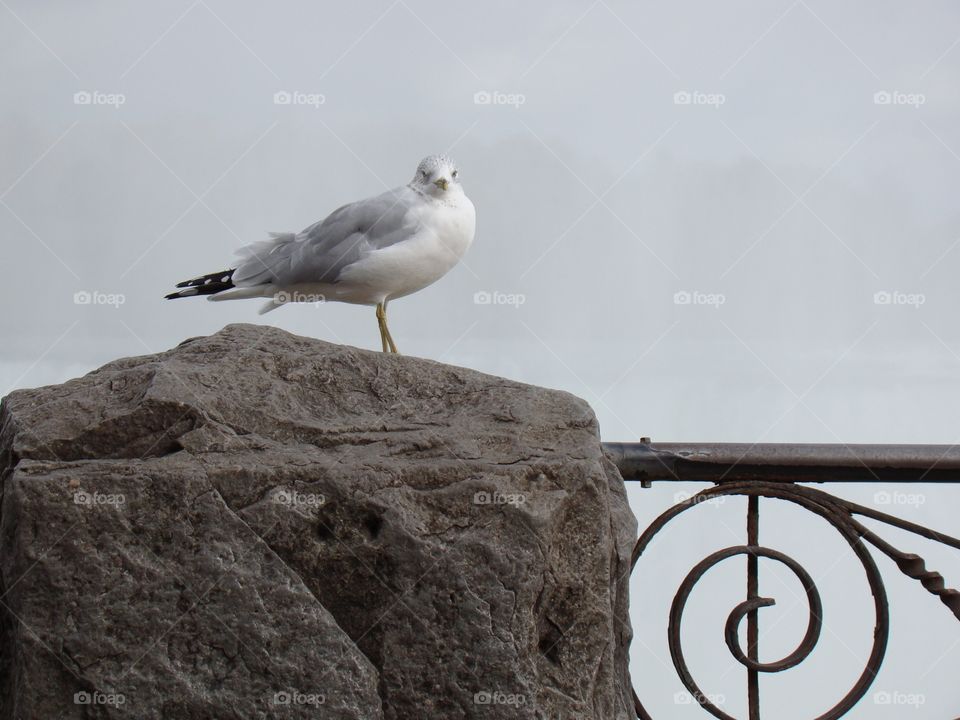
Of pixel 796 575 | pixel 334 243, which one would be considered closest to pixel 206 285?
pixel 334 243

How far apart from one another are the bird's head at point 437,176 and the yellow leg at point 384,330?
0.42 meters

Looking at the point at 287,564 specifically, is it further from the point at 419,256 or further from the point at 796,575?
the point at 419,256

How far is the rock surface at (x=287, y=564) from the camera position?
207 cm

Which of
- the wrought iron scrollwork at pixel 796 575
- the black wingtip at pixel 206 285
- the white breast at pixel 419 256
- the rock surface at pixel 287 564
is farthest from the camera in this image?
the black wingtip at pixel 206 285

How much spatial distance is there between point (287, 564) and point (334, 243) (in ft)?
6.52

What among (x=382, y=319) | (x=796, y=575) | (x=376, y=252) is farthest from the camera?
(x=382, y=319)

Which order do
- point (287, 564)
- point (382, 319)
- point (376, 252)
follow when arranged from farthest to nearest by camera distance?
point (382, 319)
point (376, 252)
point (287, 564)

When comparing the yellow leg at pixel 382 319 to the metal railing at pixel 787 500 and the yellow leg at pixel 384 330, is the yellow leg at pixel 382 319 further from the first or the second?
the metal railing at pixel 787 500

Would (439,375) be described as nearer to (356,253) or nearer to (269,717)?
(269,717)

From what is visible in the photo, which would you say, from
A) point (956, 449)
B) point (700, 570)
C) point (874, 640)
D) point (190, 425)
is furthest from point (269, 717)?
point (956, 449)

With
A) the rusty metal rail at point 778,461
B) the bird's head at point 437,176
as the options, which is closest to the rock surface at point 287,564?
the rusty metal rail at point 778,461

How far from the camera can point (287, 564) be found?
2135mm

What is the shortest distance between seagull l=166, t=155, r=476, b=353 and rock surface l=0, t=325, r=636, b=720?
1.62 m

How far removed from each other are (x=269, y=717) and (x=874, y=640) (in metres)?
1.54
